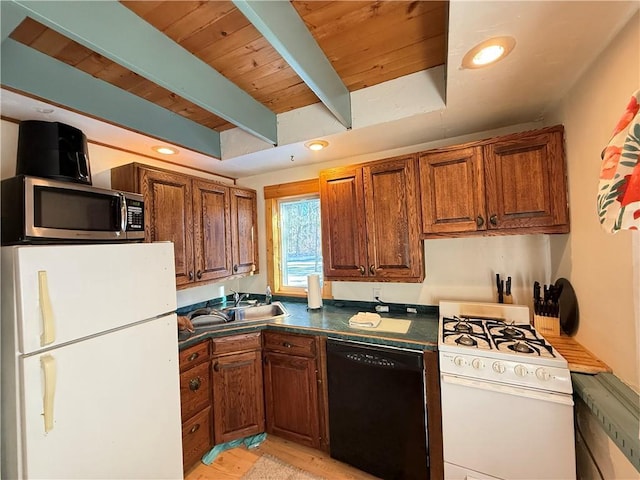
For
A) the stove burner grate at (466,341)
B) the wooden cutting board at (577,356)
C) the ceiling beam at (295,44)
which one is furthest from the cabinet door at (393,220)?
the wooden cutting board at (577,356)

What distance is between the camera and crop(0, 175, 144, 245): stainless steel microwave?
3.76ft

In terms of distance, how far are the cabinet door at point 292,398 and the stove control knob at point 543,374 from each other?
125 cm

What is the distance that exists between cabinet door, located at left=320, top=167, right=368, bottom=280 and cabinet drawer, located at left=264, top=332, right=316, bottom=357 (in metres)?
0.53

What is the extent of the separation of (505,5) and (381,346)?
162 cm

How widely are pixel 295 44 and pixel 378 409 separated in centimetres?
200

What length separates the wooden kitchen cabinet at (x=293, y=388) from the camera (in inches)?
72.9

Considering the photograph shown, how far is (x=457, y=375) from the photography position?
138 cm

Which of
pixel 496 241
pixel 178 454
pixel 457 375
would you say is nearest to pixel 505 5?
pixel 496 241

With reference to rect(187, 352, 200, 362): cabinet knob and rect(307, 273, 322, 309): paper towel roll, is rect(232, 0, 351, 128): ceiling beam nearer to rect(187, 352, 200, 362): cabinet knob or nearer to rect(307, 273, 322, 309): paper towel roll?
rect(307, 273, 322, 309): paper towel roll

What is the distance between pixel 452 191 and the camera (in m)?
1.75

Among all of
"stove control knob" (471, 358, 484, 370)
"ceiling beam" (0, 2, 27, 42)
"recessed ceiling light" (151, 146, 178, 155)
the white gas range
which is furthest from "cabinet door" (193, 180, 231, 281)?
"stove control knob" (471, 358, 484, 370)

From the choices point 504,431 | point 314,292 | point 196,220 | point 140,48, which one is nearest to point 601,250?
point 504,431

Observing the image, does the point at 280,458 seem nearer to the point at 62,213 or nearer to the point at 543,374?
the point at 543,374

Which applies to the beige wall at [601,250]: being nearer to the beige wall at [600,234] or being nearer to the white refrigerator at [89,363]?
the beige wall at [600,234]
